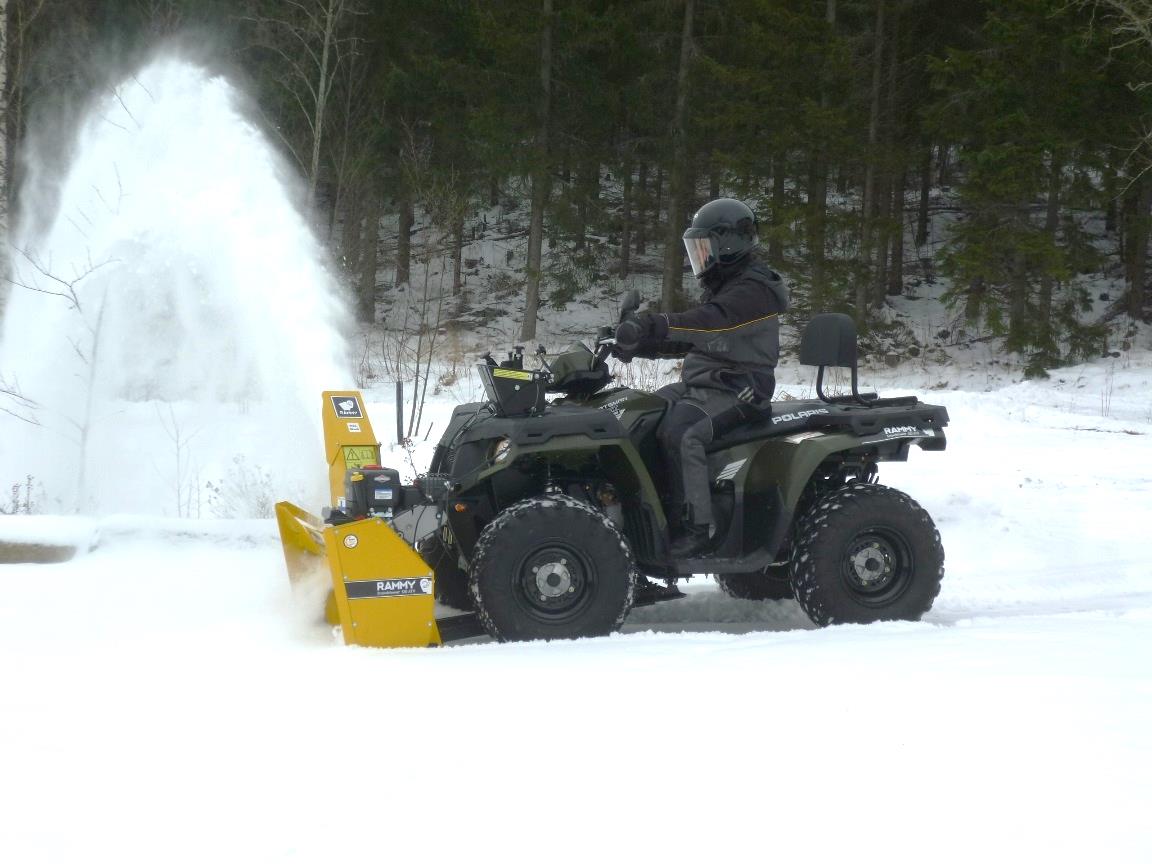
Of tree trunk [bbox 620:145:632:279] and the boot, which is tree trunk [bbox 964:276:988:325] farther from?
the boot

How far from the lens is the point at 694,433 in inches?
197

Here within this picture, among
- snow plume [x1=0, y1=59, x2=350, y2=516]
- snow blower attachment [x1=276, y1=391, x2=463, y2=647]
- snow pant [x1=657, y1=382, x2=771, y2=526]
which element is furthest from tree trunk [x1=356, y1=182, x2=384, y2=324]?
snow blower attachment [x1=276, y1=391, x2=463, y2=647]

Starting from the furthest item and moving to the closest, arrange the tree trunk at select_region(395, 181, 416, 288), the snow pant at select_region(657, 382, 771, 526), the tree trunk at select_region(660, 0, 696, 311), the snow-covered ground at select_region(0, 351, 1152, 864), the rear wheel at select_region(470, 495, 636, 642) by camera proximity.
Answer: the tree trunk at select_region(395, 181, 416, 288), the tree trunk at select_region(660, 0, 696, 311), the snow pant at select_region(657, 382, 771, 526), the rear wheel at select_region(470, 495, 636, 642), the snow-covered ground at select_region(0, 351, 1152, 864)

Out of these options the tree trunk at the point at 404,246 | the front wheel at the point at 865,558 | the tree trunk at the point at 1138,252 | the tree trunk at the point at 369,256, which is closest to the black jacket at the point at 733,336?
the front wheel at the point at 865,558

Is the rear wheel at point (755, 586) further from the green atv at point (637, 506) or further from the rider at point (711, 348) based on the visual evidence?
the rider at point (711, 348)

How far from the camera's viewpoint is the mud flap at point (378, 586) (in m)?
4.50

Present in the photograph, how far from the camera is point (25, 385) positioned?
977 centimetres

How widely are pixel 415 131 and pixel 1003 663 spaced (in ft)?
74.7

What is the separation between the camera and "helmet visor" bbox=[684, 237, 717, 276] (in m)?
5.37

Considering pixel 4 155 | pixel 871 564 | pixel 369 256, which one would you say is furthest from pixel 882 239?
pixel 871 564

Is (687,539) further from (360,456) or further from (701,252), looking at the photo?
(360,456)

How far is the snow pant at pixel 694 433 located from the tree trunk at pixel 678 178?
59.6ft

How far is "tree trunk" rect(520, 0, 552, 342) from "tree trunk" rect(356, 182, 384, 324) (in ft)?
11.3

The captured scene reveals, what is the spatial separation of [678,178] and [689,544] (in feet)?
62.7
